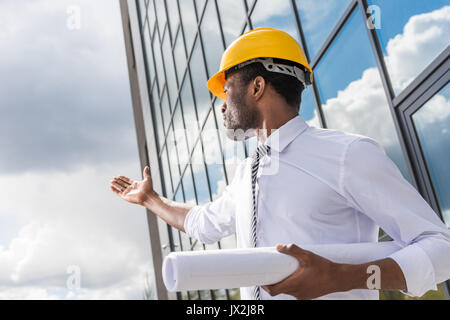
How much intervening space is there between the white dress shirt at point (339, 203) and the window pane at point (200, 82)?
24.7 ft

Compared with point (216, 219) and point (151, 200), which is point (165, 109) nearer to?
point (151, 200)

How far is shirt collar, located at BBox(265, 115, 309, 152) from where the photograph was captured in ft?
6.82

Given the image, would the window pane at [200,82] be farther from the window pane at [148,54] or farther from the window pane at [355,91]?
the window pane at [148,54]

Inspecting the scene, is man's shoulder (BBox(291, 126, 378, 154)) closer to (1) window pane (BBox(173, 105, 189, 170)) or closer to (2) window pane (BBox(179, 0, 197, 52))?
(2) window pane (BBox(179, 0, 197, 52))

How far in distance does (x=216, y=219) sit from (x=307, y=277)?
1.14m

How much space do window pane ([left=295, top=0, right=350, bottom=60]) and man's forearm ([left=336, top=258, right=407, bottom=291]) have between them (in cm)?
353

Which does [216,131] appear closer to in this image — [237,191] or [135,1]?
[237,191]

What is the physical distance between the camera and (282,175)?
6.33 feet

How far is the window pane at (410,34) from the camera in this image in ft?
10.7

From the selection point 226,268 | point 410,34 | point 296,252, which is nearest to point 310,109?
point 410,34

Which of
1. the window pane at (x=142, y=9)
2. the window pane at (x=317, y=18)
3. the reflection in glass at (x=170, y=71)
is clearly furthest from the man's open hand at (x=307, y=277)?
the window pane at (x=142, y=9)

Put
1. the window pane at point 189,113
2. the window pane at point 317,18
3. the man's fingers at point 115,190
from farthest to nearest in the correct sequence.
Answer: the window pane at point 189,113 < the window pane at point 317,18 < the man's fingers at point 115,190

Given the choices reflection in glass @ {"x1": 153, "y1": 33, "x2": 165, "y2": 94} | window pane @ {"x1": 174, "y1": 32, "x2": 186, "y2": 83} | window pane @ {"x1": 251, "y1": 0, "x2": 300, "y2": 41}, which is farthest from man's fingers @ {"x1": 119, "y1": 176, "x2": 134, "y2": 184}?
reflection in glass @ {"x1": 153, "y1": 33, "x2": 165, "y2": 94}

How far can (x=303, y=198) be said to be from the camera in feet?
5.89
